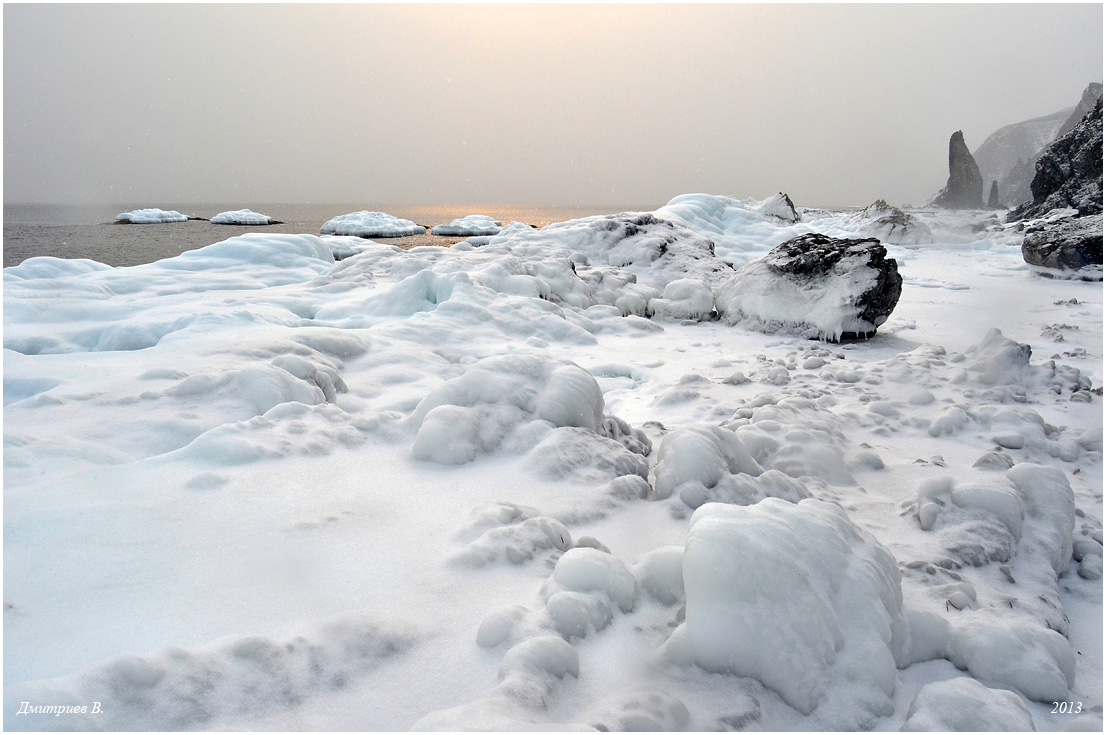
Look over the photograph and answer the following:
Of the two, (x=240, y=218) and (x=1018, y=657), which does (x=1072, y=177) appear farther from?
(x=240, y=218)

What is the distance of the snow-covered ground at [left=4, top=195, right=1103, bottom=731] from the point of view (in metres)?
1.60

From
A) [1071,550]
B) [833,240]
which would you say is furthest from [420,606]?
[833,240]

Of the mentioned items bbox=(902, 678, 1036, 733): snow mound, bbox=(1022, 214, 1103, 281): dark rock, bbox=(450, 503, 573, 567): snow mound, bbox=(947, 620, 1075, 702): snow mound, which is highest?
bbox=(1022, 214, 1103, 281): dark rock

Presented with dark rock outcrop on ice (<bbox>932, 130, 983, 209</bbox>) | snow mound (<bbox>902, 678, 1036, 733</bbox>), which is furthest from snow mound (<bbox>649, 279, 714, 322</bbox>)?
dark rock outcrop on ice (<bbox>932, 130, 983, 209</bbox>)

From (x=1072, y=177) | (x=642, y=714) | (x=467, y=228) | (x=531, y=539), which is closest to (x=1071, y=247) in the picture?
(x=531, y=539)

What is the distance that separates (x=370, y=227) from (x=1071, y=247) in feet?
119

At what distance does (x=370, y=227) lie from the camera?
39.3m

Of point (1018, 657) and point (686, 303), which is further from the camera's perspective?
point (686, 303)

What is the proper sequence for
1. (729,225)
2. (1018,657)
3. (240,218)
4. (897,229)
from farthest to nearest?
(240,218)
(897,229)
(729,225)
(1018,657)

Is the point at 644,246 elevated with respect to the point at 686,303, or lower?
elevated

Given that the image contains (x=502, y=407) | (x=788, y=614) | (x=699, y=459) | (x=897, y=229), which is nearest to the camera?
(x=788, y=614)

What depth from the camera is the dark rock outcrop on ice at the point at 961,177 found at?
58.4 meters

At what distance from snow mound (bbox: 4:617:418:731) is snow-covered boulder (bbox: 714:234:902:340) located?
656cm

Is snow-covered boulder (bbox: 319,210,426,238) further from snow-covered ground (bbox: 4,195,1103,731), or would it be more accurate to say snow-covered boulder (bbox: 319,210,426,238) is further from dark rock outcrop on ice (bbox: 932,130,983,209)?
dark rock outcrop on ice (bbox: 932,130,983,209)
